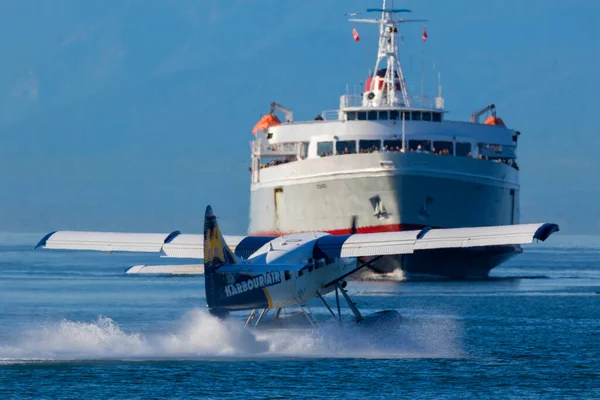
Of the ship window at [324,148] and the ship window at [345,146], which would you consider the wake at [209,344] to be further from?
the ship window at [324,148]

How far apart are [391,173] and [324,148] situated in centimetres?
816

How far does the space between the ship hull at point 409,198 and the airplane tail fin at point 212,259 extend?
33.7 meters

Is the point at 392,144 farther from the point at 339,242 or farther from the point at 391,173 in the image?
the point at 339,242

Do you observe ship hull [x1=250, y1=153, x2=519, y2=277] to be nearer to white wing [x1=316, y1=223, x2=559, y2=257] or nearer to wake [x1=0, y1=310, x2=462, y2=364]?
white wing [x1=316, y1=223, x2=559, y2=257]

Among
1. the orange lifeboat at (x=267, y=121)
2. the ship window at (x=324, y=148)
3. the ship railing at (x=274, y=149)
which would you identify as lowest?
the ship window at (x=324, y=148)

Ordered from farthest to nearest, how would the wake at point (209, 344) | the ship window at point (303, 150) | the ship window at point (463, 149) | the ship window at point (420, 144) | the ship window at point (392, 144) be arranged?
the ship window at point (303, 150) → the ship window at point (463, 149) → the ship window at point (420, 144) → the ship window at point (392, 144) → the wake at point (209, 344)

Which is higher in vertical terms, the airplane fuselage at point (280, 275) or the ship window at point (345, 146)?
the ship window at point (345, 146)

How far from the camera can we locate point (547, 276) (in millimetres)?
78812

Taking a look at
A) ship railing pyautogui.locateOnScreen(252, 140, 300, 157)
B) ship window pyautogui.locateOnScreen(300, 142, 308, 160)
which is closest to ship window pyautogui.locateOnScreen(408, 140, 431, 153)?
ship window pyautogui.locateOnScreen(300, 142, 308, 160)

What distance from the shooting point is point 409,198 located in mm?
64812

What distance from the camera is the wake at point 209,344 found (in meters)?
30.5

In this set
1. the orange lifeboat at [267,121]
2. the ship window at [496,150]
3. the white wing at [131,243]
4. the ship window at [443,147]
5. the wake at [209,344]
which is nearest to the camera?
the wake at [209,344]

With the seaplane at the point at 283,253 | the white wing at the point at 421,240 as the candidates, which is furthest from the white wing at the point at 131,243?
the white wing at the point at 421,240

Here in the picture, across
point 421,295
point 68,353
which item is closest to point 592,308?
point 421,295
